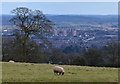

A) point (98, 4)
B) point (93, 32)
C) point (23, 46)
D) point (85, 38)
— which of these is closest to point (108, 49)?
point (23, 46)

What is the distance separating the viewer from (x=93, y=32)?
248ft

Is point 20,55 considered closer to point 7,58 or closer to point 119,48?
point 7,58

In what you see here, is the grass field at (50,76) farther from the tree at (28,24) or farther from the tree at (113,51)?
the tree at (113,51)

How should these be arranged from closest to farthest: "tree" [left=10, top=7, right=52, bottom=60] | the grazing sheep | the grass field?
the grass field → the grazing sheep → "tree" [left=10, top=7, right=52, bottom=60]

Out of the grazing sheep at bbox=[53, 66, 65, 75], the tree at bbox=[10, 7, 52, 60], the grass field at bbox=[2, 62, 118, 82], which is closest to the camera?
the grass field at bbox=[2, 62, 118, 82]

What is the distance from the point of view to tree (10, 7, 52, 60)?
1512 inches

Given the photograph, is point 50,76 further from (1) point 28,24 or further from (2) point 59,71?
(1) point 28,24

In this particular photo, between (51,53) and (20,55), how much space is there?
7.71m

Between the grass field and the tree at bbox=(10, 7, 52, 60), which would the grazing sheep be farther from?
the tree at bbox=(10, 7, 52, 60)

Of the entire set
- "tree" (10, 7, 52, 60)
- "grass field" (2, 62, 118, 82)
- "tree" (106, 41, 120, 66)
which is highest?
"tree" (10, 7, 52, 60)

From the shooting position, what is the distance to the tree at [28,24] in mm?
38406

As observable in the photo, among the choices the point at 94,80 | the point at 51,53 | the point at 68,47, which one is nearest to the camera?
the point at 94,80

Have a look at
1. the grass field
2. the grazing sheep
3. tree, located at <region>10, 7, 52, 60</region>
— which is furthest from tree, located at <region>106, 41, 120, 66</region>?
the grazing sheep

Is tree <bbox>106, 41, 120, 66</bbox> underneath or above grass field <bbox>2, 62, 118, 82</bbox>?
underneath
